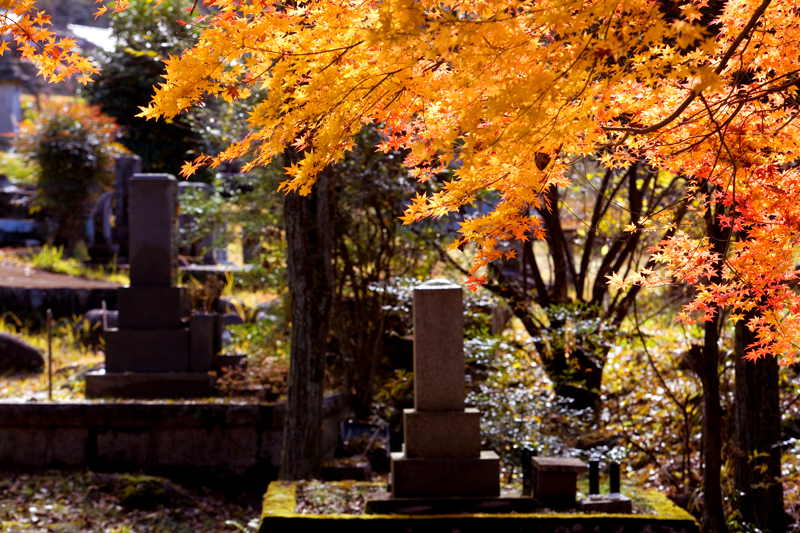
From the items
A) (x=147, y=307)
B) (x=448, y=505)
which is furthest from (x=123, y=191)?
(x=448, y=505)

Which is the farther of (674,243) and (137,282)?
(137,282)

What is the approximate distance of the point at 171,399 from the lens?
24.9 feet

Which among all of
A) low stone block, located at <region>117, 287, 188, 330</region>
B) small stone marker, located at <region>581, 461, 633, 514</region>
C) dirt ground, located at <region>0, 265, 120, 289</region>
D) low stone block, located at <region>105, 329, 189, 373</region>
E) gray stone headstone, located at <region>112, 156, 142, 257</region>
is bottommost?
small stone marker, located at <region>581, 461, 633, 514</region>

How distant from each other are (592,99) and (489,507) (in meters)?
3.61

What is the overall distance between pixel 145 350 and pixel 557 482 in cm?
476

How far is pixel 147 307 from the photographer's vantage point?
7984 millimetres

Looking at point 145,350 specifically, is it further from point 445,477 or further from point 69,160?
point 69,160

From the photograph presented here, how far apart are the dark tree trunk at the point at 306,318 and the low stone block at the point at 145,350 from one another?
2.45m

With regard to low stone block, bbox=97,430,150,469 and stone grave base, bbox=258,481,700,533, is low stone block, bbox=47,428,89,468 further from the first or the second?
stone grave base, bbox=258,481,700,533

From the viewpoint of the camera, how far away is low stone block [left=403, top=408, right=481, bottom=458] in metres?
5.29

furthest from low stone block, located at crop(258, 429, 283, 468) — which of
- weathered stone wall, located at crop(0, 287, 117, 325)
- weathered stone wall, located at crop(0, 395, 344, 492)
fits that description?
weathered stone wall, located at crop(0, 287, 117, 325)

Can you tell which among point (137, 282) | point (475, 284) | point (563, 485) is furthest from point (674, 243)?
point (137, 282)

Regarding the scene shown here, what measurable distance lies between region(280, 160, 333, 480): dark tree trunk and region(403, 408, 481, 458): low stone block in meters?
1.03

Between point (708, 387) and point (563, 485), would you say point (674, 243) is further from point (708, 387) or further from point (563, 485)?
point (563, 485)
